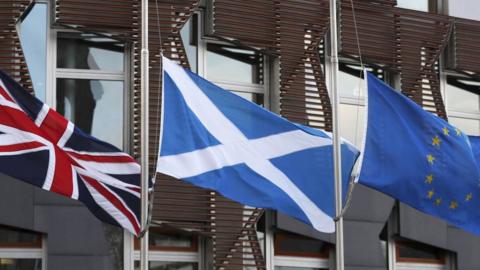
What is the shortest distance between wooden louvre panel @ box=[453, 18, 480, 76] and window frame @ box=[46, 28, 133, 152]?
6410 millimetres

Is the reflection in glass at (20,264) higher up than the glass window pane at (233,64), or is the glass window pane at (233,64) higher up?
the glass window pane at (233,64)

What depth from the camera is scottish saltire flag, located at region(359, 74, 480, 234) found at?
2027cm

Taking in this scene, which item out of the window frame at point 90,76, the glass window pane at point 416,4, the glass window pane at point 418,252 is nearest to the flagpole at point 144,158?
the window frame at point 90,76

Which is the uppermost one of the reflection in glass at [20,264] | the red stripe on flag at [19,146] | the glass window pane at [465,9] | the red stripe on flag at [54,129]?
the glass window pane at [465,9]

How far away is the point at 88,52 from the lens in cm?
2369

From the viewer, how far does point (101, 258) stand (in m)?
22.8

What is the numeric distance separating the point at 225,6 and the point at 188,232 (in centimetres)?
371

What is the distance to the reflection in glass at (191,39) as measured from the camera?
2438cm

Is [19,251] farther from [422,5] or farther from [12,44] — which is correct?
[422,5]

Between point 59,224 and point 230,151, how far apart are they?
4.21m

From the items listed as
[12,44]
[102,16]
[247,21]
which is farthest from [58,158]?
[247,21]

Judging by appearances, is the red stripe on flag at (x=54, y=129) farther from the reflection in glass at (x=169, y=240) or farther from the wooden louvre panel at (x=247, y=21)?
the wooden louvre panel at (x=247, y=21)

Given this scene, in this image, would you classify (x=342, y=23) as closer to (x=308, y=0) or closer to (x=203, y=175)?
(x=308, y=0)

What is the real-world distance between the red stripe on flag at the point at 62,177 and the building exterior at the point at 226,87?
3797mm
